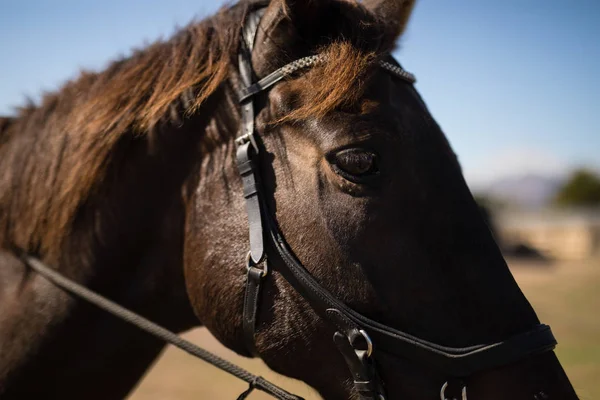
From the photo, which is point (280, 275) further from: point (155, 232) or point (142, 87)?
point (142, 87)

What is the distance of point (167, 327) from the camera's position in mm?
2205

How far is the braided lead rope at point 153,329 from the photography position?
6.38 ft

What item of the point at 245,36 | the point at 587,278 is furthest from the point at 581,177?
the point at 245,36

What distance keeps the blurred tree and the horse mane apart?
55440mm

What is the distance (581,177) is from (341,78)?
59394mm

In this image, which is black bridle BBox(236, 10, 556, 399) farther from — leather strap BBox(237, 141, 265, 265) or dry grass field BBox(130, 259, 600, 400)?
dry grass field BBox(130, 259, 600, 400)

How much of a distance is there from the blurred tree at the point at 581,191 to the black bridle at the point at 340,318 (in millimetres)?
55424

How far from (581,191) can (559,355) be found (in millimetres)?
49885

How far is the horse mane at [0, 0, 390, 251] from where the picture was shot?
6.82ft

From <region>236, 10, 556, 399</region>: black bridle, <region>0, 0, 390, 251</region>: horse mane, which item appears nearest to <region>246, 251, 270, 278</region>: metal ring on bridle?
<region>236, 10, 556, 399</region>: black bridle

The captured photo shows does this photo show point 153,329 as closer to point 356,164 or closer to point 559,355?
point 356,164

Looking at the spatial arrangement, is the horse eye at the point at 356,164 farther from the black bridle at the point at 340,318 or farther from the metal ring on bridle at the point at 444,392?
the metal ring on bridle at the point at 444,392

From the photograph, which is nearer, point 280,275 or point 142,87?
point 280,275

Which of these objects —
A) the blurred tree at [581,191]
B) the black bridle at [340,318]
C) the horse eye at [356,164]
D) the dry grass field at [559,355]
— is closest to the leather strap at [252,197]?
the black bridle at [340,318]
